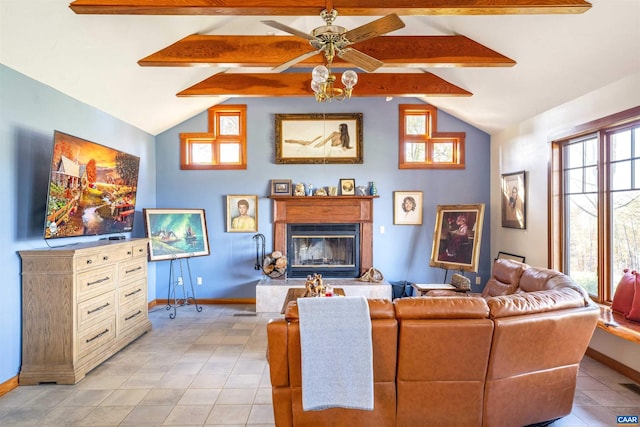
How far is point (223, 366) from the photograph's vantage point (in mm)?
3266

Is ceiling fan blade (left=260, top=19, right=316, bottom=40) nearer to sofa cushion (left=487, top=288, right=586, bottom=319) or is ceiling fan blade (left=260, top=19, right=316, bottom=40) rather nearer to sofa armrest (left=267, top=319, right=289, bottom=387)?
sofa armrest (left=267, top=319, right=289, bottom=387)

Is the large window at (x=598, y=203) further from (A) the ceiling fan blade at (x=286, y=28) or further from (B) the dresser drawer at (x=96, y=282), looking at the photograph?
(B) the dresser drawer at (x=96, y=282)

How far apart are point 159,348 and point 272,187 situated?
2826mm

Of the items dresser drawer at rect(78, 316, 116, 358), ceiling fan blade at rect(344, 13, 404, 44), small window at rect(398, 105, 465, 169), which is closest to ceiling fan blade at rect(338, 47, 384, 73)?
ceiling fan blade at rect(344, 13, 404, 44)

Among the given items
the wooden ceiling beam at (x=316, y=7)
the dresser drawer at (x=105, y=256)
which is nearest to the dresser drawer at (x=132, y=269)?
the dresser drawer at (x=105, y=256)

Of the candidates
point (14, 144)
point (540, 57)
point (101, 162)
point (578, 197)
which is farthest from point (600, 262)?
point (14, 144)

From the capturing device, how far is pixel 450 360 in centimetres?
201

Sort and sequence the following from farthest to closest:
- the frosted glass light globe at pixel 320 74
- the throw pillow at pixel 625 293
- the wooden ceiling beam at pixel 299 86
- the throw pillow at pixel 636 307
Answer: the wooden ceiling beam at pixel 299 86 < the throw pillow at pixel 625 293 < the throw pillow at pixel 636 307 < the frosted glass light globe at pixel 320 74

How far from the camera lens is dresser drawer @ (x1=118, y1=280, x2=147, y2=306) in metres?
3.67

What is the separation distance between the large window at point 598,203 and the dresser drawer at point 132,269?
5108mm

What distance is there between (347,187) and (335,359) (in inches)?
152

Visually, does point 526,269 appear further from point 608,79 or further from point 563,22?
point 563,22

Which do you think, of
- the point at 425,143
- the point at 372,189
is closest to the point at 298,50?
the point at 372,189

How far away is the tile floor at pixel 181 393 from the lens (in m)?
2.43
